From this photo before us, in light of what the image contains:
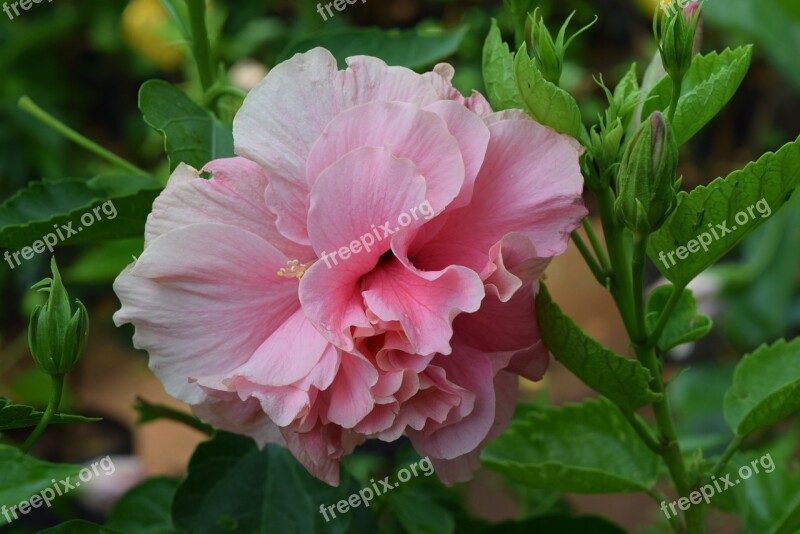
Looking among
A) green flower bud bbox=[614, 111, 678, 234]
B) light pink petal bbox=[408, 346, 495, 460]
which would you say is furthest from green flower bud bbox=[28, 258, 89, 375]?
green flower bud bbox=[614, 111, 678, 234]

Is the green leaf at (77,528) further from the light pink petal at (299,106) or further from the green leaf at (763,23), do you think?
the green leaf at (763,23)

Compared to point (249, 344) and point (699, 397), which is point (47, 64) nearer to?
point (699, 397)

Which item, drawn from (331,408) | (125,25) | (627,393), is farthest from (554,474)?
(125,25)

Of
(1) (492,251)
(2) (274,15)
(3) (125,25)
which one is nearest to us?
(1) (492,251)

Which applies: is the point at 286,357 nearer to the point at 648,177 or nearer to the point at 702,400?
the point at 648,177

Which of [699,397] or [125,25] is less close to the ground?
[125,25]

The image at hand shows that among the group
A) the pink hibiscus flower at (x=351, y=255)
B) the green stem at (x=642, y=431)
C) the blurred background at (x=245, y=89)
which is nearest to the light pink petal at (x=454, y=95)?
the pink hibiscus flower at (x=351, y=255)

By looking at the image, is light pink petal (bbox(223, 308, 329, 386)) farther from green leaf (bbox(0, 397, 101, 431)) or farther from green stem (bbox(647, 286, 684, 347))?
green stem (bbox(647, 286, 684, 347))

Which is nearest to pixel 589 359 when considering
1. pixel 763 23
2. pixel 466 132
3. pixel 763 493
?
pixel 466 132
